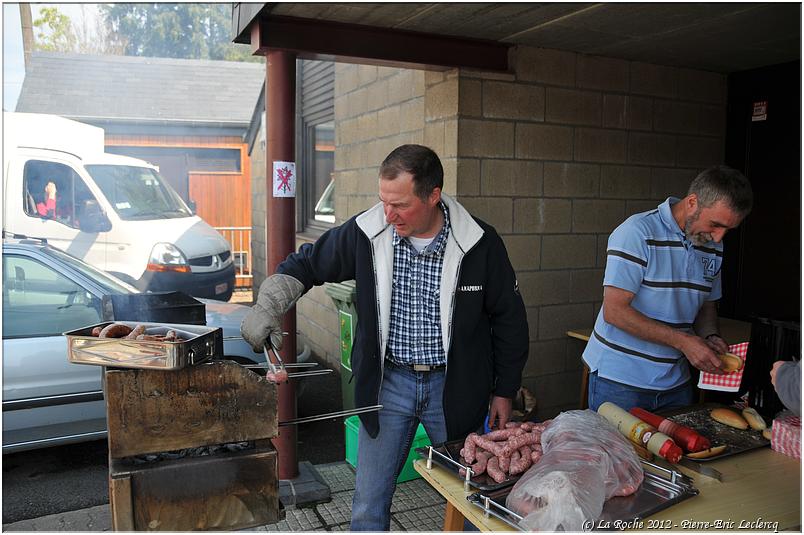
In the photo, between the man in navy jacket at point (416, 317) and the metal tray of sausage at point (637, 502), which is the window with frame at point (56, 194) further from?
the metal tray of sausage at point (637, 502)

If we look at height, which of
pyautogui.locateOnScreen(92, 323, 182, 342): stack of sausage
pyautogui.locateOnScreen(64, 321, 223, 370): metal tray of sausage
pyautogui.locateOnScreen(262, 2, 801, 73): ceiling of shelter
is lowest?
pyautogui.locateOnScreen(64, 321, 223, 370): metal tray of sausage

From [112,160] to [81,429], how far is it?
567 cm

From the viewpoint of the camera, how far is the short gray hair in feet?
9.68

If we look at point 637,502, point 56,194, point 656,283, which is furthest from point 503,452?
point 56,194

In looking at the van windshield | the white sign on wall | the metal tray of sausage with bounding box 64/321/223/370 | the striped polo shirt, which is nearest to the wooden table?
the striped polo shirt

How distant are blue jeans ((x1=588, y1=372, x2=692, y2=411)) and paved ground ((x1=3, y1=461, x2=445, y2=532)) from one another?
4.61ft

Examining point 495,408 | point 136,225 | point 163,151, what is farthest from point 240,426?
point 163,151

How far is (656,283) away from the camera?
3.08 metres

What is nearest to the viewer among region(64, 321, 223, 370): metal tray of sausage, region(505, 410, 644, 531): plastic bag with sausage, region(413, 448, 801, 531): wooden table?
region(505, 410, 644, 531): plastic bag with sausage

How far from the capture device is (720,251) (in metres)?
3.19

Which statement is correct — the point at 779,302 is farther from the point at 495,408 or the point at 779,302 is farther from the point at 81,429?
the point at 81,429

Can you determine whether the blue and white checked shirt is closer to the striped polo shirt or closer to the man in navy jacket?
the man in navy jacket

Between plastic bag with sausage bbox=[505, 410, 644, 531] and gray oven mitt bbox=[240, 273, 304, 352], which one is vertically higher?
gray oven mitt bbox=[240, 273, 304, 352]

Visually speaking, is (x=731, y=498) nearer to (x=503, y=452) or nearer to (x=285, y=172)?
(x=503, y=452)
